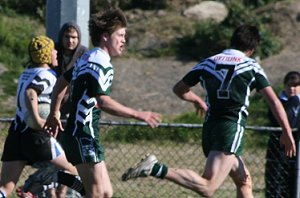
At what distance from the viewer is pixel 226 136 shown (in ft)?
31.5

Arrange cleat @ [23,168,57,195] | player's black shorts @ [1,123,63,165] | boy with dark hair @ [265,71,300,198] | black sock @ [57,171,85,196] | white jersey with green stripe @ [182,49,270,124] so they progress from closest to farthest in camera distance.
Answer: white jersey with green stripe @ [182,49,270,124], black sock @ [57,171,85,196], player's black shorts @ [1,123,63,165], cleat @ [23,168,57,195], boy with dark hair @ [265,71,300,198]

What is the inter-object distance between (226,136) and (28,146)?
69.7 inches

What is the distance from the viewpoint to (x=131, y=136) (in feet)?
48.5

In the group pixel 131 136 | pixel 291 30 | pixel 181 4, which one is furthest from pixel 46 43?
pixel 181 4

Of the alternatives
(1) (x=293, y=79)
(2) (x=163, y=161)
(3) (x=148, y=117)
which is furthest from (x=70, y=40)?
(2) (x=163, y=161)

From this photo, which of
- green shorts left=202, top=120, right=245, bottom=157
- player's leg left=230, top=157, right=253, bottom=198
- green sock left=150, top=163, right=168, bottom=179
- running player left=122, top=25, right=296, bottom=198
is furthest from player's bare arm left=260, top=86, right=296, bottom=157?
green sock left=150, top=163, right=168, bottom=179

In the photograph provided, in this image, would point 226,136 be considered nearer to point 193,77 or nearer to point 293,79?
point 193,77

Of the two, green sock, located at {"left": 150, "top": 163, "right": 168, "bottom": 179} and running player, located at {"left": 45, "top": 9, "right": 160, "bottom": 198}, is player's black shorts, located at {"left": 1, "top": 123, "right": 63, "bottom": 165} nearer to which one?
running player, located at {"left": 45, "top": 9, "right": 160, "bottom": 198}

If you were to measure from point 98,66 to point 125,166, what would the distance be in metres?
5.15

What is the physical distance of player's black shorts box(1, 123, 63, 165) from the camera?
32.7ft

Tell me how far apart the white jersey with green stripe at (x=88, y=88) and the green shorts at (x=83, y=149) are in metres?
0.05

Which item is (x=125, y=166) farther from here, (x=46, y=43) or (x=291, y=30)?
(x=291, y=30)

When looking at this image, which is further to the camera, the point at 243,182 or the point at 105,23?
the point at 243,182

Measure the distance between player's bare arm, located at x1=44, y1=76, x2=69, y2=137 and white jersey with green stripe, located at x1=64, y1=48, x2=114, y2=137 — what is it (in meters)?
0.30
